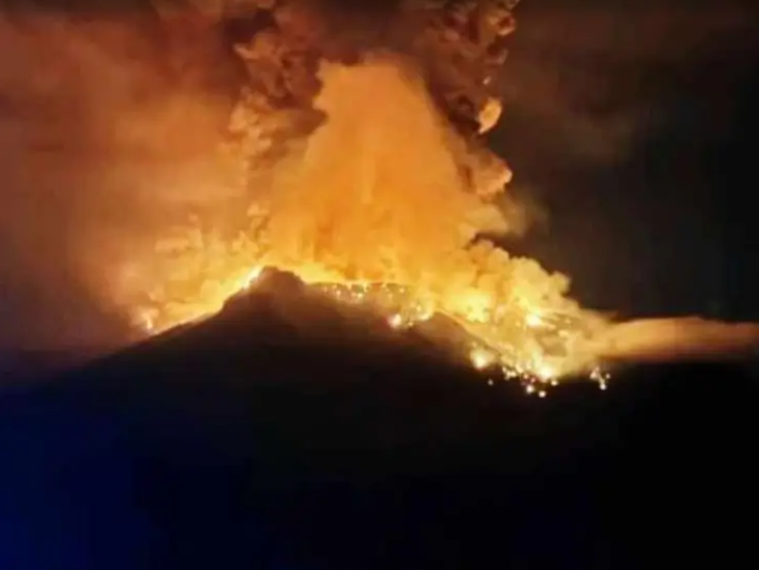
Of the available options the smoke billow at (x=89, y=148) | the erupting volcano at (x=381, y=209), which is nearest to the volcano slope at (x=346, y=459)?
the erupting volcano at (x=381, y=209)

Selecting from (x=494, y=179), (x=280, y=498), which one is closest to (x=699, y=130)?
(x=494, y=179)

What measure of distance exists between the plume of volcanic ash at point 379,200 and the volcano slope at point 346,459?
58 mm

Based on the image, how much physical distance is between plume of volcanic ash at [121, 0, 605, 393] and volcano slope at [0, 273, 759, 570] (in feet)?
0.19

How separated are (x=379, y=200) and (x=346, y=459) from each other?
0.42 metres

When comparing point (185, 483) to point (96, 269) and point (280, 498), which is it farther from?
point (96, 269)

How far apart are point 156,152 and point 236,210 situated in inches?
6.3

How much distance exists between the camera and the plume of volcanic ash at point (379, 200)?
2.94m

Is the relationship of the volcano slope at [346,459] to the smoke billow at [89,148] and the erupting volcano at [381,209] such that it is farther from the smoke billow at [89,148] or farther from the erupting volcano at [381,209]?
the smoke billow at [89,148]

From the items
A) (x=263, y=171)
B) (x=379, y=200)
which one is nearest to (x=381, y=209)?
(x=379, y=200)

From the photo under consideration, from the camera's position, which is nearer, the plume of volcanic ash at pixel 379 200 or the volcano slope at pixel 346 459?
the volcano slope at pixel 346 459

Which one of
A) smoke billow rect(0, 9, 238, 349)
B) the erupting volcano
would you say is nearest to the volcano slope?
the erupting volcano

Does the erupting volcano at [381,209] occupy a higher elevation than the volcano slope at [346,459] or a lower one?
higher

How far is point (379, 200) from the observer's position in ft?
9.75

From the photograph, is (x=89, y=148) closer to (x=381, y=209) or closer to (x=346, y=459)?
(x=381, y=209)
